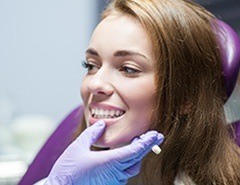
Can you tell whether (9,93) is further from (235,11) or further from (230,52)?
(230,52)

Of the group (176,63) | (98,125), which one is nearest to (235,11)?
(176,63)

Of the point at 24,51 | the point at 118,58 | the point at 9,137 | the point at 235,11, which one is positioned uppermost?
the point at 118,58

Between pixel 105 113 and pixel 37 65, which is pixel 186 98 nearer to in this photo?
pixel 105 113

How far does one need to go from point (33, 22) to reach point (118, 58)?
1.20m

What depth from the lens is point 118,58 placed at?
122cm

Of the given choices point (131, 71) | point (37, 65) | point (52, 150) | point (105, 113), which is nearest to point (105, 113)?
point (105, 113)

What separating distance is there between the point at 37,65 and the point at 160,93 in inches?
48.2

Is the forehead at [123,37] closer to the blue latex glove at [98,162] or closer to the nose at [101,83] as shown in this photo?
the nose at [101,83]

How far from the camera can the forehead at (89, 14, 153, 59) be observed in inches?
48.1

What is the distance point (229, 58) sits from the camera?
134cm

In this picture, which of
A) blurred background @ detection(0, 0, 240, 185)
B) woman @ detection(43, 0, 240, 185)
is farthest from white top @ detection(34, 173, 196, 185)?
blurred background @ detection(0, 0, 240, 185)

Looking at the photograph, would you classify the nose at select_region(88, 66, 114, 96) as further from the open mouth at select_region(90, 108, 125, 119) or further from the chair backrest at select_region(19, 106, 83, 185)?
the chair backrest at select_region(19, 106, 83, 185)

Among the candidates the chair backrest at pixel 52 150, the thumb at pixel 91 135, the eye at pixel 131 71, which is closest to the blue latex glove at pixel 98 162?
the thumb at pixel 91 135

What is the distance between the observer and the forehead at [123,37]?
1221mm
